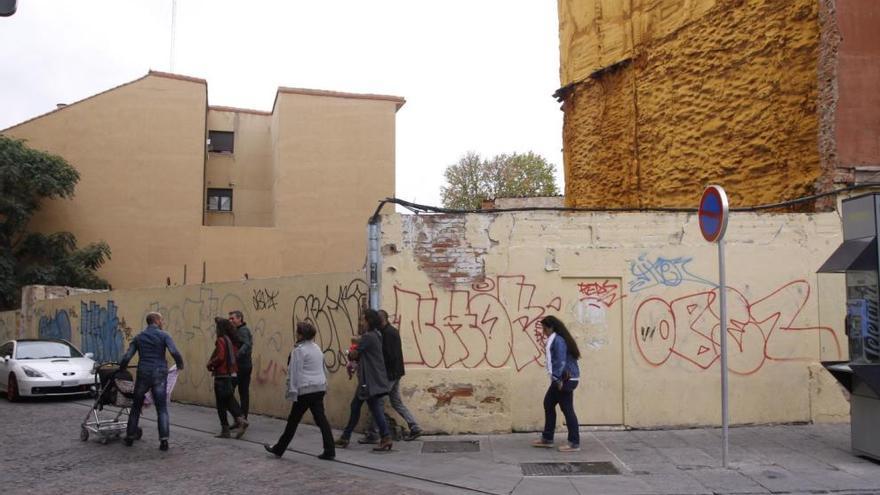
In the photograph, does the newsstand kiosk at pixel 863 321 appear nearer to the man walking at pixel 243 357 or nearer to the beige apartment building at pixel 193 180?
the man walking at pixel 243 357

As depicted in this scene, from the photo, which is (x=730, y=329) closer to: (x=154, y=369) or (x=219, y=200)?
(x=154, y=369)

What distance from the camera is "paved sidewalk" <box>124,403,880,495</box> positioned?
6957mm

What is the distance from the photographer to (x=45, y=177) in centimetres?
2648

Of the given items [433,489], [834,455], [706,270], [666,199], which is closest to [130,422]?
[433,489]

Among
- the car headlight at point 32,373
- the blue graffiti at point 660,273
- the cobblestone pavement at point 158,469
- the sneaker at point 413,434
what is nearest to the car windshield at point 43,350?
the car headlight at point 32,373

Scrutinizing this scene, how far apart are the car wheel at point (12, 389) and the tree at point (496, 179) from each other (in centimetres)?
3106

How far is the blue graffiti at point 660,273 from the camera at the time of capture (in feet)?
32.2

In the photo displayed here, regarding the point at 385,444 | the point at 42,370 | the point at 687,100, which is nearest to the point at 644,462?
the point at 385,444

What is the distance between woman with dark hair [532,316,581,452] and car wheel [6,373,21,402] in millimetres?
11376

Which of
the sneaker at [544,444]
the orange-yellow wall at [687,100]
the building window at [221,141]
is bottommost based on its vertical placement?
the sneaker at [544,444]

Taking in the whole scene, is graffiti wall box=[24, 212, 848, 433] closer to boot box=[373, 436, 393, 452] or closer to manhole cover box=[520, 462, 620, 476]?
boot box=[373, 436, 393, 452]

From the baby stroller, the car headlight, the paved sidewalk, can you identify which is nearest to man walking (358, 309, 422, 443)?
the paved sidewalk

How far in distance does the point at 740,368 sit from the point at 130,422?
782 centimetres

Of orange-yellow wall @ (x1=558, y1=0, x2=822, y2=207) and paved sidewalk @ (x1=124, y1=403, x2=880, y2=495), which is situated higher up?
orange-yellow wall @ (x1=558, y1=0, x2=822, y2=207)
